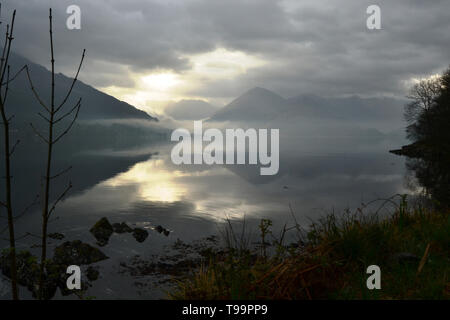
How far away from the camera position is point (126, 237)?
27.7m

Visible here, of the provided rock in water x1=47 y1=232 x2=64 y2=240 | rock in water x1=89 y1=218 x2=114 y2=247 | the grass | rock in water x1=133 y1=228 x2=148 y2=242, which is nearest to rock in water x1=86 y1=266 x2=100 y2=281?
rock in water x1=89 y1=218 x2=114 y2=247

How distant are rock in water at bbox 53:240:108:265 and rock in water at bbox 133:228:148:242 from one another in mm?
4690

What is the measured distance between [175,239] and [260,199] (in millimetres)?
25115

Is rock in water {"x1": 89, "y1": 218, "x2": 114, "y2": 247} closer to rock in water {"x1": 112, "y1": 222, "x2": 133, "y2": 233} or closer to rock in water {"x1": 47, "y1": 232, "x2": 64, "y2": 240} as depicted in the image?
rock in water {"x1": 112, "y1": 222, "x2": 133, "y2": 233}

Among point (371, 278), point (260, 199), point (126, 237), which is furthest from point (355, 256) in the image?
point (260, 199)

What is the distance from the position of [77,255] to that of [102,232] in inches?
229

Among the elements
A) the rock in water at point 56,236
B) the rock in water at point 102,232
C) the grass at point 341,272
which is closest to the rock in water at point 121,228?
the rock in water at point 102,232

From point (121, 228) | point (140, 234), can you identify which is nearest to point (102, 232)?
point (121, 228)

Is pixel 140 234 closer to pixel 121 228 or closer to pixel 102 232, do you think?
pixel 121 228

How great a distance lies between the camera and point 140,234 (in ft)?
92.1

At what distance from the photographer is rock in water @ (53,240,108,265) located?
70.5 feet

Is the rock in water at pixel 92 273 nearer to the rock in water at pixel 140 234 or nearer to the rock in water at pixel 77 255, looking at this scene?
the rock in water at pixel 77 255

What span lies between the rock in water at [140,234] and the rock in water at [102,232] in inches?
86.8
